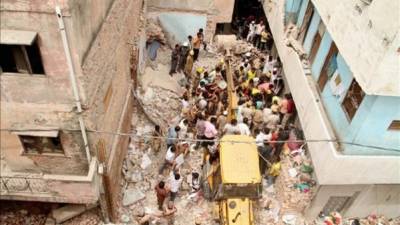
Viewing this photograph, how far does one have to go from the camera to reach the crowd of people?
11.1 metres

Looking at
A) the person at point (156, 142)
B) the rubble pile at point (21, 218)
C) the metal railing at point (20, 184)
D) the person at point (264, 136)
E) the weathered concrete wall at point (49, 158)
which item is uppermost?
the weathered concrete wall at point (49, 158)

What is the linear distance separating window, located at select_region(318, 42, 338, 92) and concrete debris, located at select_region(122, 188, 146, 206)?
6.00 m

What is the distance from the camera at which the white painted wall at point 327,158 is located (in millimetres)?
9258

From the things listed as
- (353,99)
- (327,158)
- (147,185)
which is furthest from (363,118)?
(147,185)

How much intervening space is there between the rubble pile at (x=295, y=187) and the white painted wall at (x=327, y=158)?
1.12m

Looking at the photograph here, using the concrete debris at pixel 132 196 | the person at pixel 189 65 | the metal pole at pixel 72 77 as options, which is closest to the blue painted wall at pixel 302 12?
the person at pixel 189 65

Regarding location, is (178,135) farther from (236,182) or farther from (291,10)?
(291,10)

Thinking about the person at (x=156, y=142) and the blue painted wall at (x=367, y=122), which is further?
the person at (x=156, y=142)

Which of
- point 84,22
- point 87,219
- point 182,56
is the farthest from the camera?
point 182,56

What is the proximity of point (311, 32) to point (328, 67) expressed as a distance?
2.02 metres

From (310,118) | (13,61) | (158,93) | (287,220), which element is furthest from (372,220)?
(13,61)

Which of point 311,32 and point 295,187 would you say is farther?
point 311,32

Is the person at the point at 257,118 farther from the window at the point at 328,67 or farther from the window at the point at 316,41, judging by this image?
the window at the point at 316,41

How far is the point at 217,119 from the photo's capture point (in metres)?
12.3
